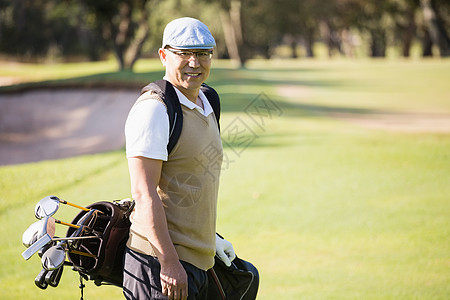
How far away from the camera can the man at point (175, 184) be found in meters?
2.46

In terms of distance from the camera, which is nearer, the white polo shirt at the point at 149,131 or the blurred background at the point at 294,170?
the white polo shirt at the point at 149,131

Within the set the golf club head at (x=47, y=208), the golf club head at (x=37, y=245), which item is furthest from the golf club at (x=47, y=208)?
the golf club head at (x=37, y=245)

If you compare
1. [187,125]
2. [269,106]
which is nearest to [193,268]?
→ [187,125]

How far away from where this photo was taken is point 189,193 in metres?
2.60

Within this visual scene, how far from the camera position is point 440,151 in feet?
37.4

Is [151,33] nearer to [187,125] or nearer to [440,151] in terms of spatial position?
[440,151]

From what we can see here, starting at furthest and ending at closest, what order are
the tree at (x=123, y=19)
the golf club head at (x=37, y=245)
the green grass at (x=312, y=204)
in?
the tree at (x=123, y=19), the green grass at (x=312, y=204), the golf club head at (x=37, y=245)

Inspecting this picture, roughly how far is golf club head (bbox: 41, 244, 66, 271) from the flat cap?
1.04 metres

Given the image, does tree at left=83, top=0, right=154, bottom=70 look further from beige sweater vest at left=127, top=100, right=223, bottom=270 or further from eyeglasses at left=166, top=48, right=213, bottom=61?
beige sweater vest at left=127, top=100, right=223, bottom=270

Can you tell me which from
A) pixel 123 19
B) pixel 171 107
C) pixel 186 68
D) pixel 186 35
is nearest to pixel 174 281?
pixel 171 107

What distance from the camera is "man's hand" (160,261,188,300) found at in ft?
8.31

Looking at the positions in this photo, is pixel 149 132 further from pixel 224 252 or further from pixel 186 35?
pixel 224 252

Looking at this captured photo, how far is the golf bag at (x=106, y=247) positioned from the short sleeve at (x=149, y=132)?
0.41 m

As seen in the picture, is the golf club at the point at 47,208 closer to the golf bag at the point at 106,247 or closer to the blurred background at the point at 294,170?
the golf bag at the point at 106,247
